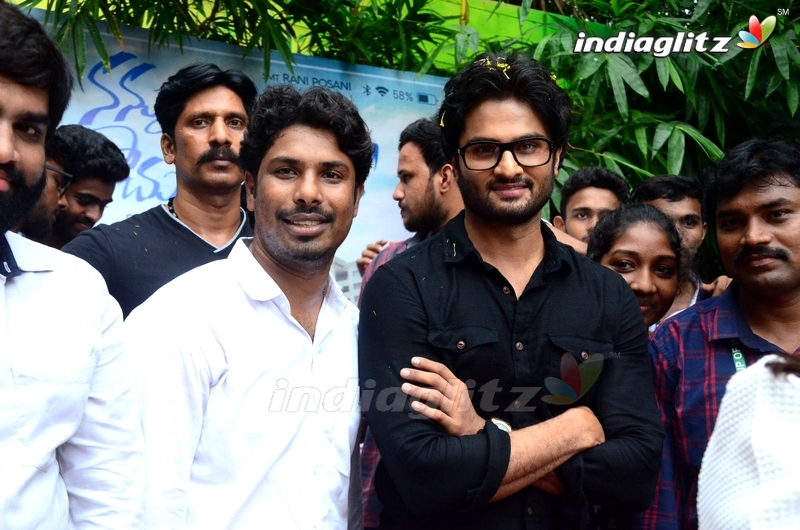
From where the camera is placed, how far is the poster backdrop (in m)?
3.95

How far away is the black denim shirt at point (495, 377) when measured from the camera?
198 cm

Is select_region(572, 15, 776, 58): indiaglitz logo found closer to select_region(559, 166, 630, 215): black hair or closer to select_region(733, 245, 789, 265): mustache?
select_region(559, 166, 630, 215): black hair

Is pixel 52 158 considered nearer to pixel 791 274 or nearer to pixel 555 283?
pixel 555 283

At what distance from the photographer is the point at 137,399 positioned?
192 centimetres

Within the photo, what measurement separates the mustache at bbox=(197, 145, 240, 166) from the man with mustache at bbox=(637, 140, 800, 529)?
5.27 feet

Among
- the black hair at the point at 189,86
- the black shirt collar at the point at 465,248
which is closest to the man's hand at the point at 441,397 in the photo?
the black shirt collar at the point at 465,248

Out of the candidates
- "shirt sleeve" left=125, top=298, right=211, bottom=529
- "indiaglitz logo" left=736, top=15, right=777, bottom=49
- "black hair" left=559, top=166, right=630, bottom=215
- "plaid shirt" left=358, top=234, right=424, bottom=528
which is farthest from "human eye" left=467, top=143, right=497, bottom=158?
"indiaglitz logo" left=736, top=15, right=777, bottom=49

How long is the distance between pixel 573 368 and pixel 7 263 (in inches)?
53.9

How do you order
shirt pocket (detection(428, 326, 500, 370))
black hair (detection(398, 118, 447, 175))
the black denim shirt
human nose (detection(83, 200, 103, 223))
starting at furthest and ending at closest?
black hair (detection(398, 118, 447, 175)) → human nose (detection(83, 200, 103, 223)) → shirt pocket (detection(428, 326, 500, 370)) → the black denim shirt

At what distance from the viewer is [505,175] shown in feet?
7.39

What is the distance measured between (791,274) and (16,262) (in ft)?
7.01

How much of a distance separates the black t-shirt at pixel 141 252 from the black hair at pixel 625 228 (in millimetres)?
1432

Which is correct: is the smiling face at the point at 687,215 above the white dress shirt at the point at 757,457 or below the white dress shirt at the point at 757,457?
above

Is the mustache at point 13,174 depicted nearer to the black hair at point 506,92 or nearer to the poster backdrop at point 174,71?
the black hair at point 506,92
